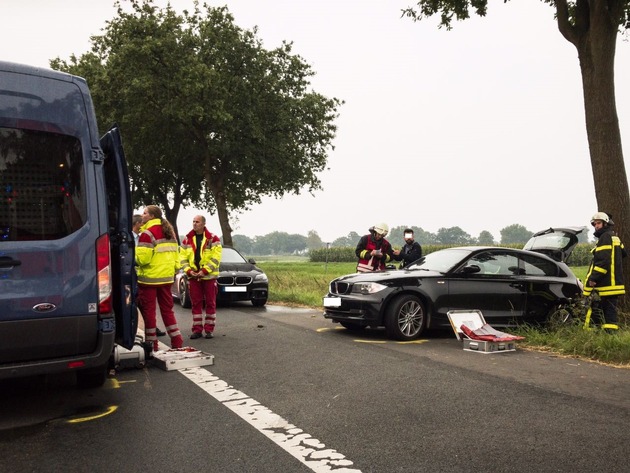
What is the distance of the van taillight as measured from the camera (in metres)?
4.94

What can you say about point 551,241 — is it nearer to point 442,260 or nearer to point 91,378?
point 442,260

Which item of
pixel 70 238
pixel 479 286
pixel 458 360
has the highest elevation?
pixel 70 238

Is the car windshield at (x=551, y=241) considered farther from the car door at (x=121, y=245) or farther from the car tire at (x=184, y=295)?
the car door at (x=121, y=245)

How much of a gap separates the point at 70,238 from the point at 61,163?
0.58m

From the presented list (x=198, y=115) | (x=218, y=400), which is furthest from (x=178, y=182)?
(x=218, y=400)

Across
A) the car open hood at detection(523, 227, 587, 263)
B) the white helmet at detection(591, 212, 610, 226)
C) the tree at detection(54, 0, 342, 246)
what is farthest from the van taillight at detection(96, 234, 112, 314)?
the tree at detection(54, 0, 342, 246)

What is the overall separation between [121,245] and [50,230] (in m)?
1.14

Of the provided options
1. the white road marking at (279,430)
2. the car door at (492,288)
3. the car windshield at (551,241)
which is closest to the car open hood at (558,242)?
the car windshield at (551,241)

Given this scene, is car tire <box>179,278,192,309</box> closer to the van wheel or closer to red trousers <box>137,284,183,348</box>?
red trousers <box>137,284,183,348</box>

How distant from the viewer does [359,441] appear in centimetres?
434

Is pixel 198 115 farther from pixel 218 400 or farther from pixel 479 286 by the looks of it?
pixel 218 400

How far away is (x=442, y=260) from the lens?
1008cm

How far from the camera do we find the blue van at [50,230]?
4.54 meters

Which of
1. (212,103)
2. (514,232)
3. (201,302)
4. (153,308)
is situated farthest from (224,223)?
(514,232)
